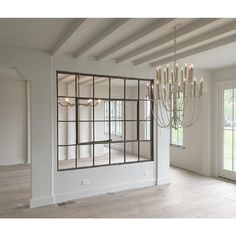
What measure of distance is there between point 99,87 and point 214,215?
197 inches

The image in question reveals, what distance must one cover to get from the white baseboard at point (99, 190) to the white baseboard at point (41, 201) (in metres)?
0.09

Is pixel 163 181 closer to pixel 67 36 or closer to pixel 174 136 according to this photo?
pixel 174 136

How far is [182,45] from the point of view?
3543 mm

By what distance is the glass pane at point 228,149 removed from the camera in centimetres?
544

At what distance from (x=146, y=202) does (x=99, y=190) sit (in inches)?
37.0

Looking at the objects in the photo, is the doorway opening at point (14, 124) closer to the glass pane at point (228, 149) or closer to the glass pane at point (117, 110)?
the glass pane at point (117, 110)

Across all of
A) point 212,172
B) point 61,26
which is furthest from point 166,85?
point 212,172

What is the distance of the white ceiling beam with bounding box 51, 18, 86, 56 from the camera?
268 cm

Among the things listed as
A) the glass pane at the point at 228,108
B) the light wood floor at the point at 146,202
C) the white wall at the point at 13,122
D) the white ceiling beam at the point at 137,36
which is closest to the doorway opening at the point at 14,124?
the white wall at the point at 13,122

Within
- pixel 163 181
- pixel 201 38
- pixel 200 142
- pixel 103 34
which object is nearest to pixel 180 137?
pixel 200 142

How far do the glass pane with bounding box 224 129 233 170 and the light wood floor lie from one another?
43 cm

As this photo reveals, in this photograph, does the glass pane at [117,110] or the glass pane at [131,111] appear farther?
the glass pane at [131,111]

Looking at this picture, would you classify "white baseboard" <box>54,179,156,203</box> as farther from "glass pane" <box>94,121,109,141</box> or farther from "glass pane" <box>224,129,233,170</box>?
"glass pane" <box>94,121,109,141</box>
